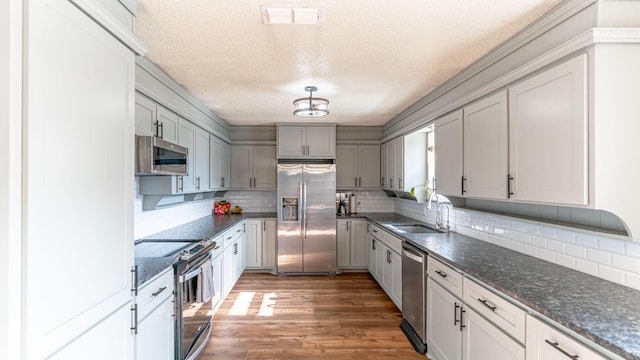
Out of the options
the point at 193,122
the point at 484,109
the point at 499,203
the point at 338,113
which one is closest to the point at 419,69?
the point at 484,109

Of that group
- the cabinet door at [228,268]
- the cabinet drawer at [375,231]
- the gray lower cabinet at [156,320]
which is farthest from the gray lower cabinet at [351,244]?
the gray lower cabinet at [156,320]

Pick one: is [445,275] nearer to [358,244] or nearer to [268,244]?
[358,244]

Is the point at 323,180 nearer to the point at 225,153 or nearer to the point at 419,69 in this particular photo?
the point at 225,153

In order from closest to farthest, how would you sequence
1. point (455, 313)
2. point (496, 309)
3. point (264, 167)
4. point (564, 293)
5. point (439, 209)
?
1. point (564, 293)
2. point (496, 309)
3. point (455, 313)
4. point (439, 209)
5. point (264, 167)

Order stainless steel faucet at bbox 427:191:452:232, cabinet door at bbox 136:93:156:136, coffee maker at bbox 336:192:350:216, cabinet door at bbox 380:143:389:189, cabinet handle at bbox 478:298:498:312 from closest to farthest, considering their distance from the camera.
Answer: cabinet handle at bbox 478:298:498:312 < cabinet door at bbox 136:93:156:136 < stainless steel faucet at bbox 427:191:452:232 < cabinet door at bbox 380:143:389:189 < coffee maker at bbox 336:192:350:216

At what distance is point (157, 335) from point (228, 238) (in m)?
2.00

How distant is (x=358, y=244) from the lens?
4.95 meters

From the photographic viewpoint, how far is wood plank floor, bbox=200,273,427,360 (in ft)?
8.64

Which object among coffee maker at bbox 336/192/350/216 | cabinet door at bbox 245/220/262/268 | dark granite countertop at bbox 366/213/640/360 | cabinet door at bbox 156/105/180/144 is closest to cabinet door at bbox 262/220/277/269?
cabinet door at bbox 245/220/262/268

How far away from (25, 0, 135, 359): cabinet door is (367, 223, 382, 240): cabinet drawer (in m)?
3.20

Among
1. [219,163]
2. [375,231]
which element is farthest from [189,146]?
[375,231]

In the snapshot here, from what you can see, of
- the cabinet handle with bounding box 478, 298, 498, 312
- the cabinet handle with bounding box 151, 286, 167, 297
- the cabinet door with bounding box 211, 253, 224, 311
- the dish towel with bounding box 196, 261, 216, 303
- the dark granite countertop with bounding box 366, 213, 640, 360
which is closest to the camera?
the dark granite countertop with bounding box 366, 213, 640, 360

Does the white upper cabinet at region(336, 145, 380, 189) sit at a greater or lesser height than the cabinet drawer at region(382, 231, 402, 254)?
greater

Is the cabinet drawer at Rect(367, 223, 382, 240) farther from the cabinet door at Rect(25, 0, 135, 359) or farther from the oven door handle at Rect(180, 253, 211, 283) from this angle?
the cabinet door at Rect(25, 0, 135, 359)
